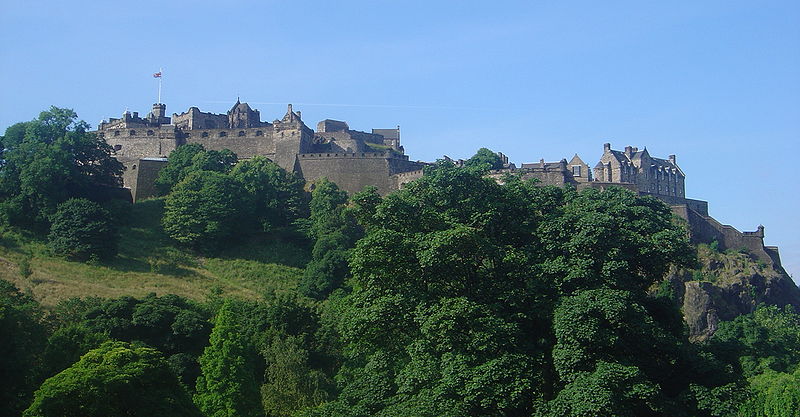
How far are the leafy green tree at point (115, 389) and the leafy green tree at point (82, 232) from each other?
29256mm

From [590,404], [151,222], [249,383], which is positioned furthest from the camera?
[151,222]

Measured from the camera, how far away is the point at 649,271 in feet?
102

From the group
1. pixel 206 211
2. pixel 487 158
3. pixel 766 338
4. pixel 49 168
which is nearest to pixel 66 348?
pixel 206 211

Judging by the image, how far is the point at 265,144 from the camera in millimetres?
89188

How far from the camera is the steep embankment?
212 ft

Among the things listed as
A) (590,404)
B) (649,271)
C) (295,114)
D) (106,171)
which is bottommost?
(590,404)

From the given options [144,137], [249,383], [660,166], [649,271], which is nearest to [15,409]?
[249,383]

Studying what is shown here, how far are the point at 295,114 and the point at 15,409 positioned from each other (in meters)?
63.8

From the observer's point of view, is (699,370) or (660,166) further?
(660,166)

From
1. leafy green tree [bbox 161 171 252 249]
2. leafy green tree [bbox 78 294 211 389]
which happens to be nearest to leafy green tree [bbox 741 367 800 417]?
leafy green tree [bbox 78 294 211 389]

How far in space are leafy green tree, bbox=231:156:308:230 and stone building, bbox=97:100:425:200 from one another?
695 centimetres

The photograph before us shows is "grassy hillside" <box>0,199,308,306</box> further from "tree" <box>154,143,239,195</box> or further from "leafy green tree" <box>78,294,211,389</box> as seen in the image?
"leafy green tree" <box>78,294,211,389</box>

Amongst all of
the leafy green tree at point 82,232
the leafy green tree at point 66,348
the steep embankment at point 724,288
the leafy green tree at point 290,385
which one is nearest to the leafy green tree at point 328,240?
the leafy green tree at point 82,232

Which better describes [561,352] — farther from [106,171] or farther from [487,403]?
[106,171]
